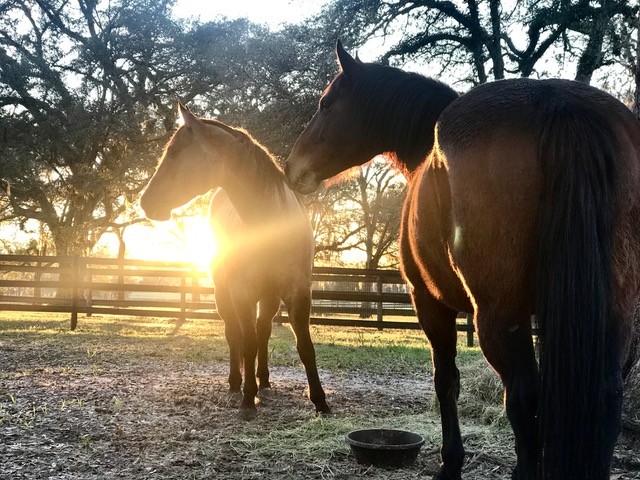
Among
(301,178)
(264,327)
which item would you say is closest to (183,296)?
(264,327)

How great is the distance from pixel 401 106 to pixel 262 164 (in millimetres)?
2081

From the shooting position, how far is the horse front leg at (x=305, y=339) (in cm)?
468

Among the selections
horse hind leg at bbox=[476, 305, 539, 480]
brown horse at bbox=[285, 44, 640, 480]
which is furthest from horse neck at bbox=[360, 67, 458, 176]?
horse hind leg at bbox=[476, 305, 539, 480]

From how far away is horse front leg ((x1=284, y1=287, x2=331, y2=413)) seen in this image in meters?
4.68

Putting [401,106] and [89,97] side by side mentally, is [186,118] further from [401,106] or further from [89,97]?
[89,97]

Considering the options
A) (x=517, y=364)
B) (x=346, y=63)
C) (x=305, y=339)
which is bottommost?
(x=305, y=339)

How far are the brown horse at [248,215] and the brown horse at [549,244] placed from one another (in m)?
2.63

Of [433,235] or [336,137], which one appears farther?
[336,137]

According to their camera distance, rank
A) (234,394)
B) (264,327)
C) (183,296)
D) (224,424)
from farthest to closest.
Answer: (183,296) < (234,394) < (264,327) < (224,424)

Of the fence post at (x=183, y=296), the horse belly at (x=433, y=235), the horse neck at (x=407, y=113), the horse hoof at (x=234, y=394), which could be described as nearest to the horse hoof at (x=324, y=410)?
the horse hoof at (x=234, y=394)

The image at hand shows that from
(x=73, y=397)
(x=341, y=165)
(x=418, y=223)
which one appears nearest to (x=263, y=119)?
(x=73, y=397)

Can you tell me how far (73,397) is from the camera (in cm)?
511

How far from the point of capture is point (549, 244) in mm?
1719

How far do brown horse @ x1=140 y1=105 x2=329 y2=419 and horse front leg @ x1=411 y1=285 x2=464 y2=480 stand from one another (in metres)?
1.85
